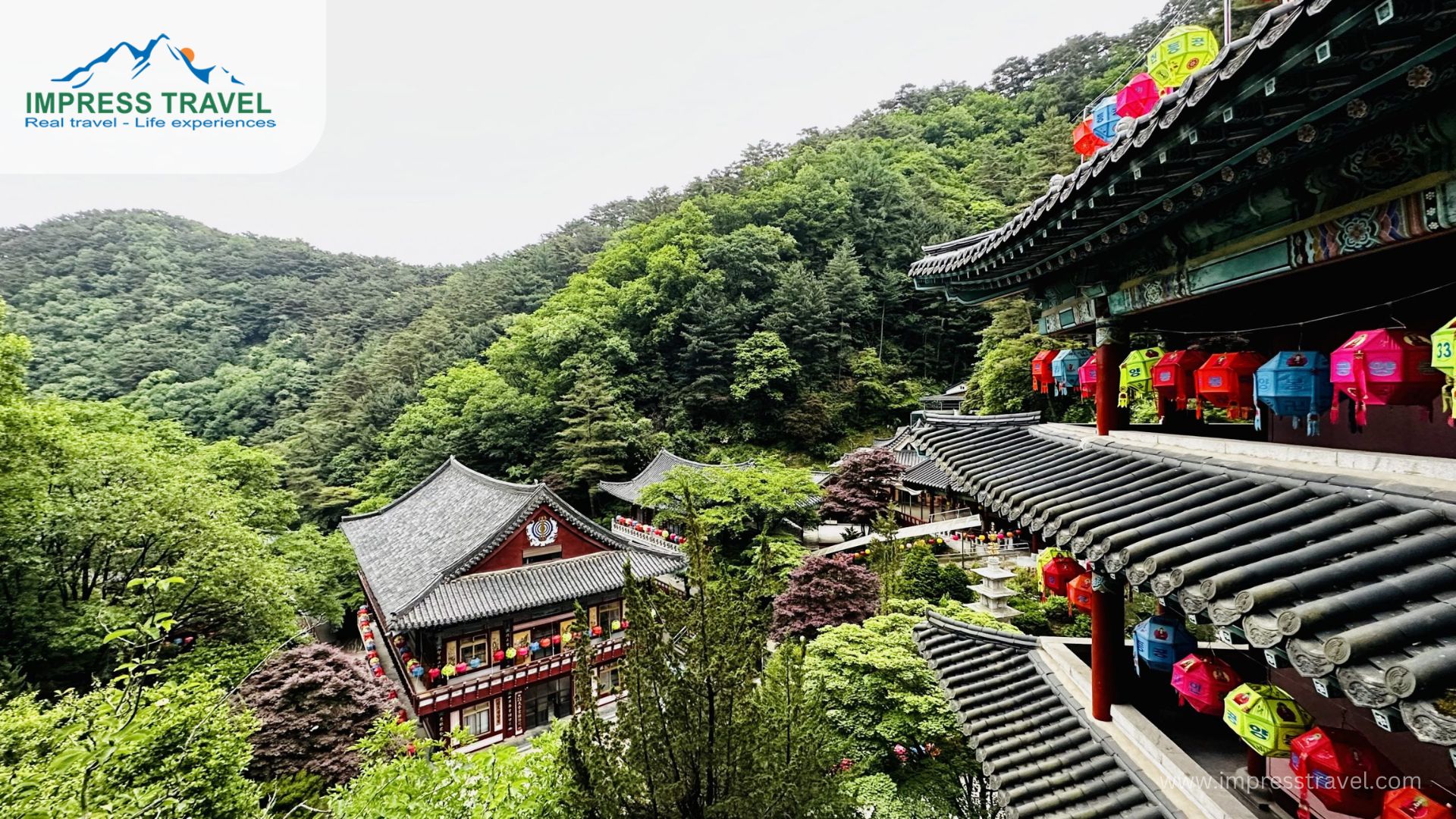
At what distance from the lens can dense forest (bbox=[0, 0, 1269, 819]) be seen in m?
5.01

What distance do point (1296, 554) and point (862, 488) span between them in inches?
821

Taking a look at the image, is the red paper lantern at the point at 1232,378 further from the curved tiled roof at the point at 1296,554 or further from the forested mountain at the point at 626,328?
the forested mountain at the point at 626,328

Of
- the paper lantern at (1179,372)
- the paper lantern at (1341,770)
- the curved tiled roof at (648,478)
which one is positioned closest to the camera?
the paper lantern at (1341,770)

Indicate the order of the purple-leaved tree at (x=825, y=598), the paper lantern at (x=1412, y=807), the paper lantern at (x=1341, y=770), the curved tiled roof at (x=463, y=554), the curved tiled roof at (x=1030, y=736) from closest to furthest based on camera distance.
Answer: the paper lantern at (x=1412, y=807), the paper lantern at (x=1341, y=770), the curved tiled roof at (x=1030, y=736), the purple-leaved tree at (x=825, y=598), the curved tiled roof at (x=463, y=554)

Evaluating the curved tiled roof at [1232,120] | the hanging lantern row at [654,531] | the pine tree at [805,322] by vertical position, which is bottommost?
the hanging lantern row at [654,531]

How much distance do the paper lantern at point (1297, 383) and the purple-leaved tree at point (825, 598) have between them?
38.4 feet

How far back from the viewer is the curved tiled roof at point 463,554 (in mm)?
14789

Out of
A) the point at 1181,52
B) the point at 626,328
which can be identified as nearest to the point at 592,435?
the point at 626,328

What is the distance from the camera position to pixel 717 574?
5.17 metres

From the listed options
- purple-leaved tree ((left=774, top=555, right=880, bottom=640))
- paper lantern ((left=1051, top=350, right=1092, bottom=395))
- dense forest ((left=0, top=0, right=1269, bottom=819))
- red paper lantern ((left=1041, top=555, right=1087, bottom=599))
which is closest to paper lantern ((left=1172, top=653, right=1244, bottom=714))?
red paper lantern ((left=1041, top=555, right=1087, bottom=599))

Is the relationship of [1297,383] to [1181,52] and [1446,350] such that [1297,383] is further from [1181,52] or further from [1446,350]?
[1181,52]

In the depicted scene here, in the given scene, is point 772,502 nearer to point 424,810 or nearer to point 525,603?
point 525,603

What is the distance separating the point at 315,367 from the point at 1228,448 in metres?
71.3

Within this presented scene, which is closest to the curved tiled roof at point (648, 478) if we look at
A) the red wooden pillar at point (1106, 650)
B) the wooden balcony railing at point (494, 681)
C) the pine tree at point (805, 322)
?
the pine tree at point (805, 322)
